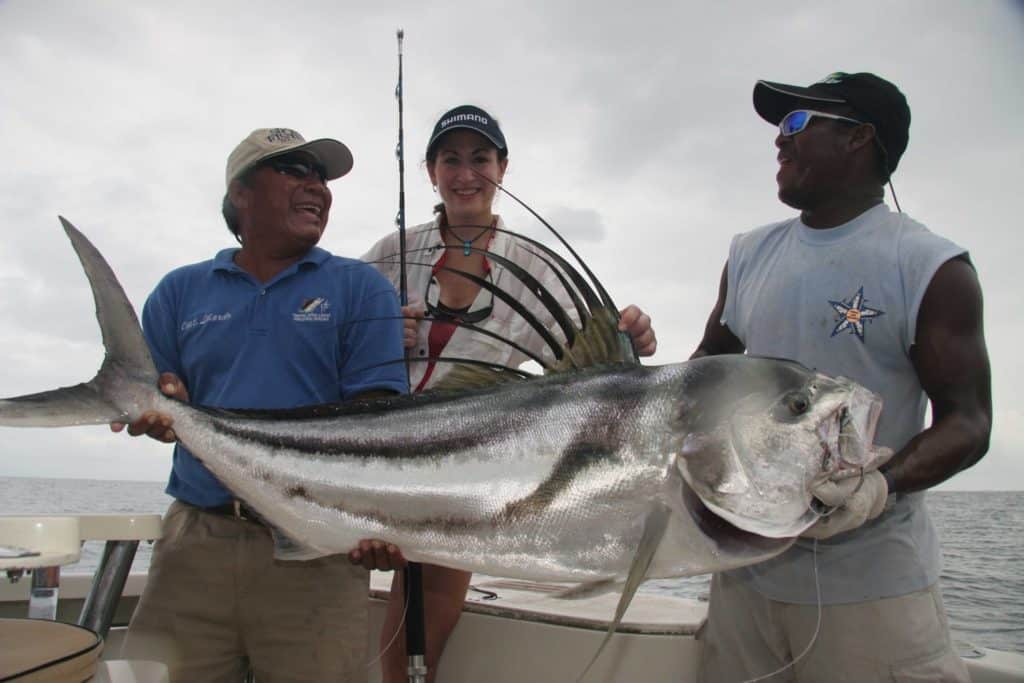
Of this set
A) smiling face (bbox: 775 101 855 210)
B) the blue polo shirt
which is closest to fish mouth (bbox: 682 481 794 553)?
the blue polo shirt

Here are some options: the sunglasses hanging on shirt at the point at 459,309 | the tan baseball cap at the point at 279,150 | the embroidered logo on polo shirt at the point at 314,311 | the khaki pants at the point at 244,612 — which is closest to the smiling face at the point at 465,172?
the sunglasses hanging on shirt at the point at 459,309

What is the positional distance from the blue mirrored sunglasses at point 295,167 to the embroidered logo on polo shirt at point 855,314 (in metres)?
2.17

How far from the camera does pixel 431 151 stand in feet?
11.6

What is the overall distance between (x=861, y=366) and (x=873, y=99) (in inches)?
39.2

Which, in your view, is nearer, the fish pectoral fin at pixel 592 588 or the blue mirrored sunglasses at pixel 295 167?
the fish pectoral fin at pixel 592 588

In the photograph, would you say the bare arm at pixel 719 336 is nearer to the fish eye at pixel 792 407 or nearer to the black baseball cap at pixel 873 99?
the black baseball cap at pixel 873 99

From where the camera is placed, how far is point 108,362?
239 centimetres

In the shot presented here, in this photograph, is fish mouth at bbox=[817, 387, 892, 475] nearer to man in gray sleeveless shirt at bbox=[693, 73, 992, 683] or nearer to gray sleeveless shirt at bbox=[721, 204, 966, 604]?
man in gray sleeveless shirt at bbox=[693, 73, 992, 683]

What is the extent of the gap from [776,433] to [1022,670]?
7.13 ft

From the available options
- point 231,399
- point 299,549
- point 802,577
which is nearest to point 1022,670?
point 802,577

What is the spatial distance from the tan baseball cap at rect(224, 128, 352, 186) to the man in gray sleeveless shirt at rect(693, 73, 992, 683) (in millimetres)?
1763

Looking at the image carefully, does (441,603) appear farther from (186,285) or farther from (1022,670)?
(1022,670)

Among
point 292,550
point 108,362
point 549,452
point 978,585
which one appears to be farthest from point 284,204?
point 978,585

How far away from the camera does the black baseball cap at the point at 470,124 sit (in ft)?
11.2
